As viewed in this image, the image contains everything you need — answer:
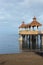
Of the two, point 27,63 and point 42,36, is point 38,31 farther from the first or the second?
point 27,63

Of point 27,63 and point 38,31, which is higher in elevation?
point 38,31

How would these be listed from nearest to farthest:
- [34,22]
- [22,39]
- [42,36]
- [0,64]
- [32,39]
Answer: [0,64] → [42,36] → [34,22] → [32,39] → [22,39]

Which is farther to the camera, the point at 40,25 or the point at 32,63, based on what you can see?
the point at 40,25

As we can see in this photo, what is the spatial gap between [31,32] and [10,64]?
105ft

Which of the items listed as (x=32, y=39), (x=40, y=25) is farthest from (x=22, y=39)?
(x=40, y=25)

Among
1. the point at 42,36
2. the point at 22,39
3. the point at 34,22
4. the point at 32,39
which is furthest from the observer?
the point at 22,39

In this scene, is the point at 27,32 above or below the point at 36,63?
above

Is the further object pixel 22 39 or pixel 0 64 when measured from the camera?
→ pixel 22 39

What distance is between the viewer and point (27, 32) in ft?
152

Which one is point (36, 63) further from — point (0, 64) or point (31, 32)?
point (31, 32)

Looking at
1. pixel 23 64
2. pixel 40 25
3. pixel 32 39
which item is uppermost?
pixel 40 25

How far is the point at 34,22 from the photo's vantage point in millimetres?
47750

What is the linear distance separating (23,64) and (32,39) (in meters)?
37.2

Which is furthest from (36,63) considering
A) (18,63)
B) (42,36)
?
(42,36)
